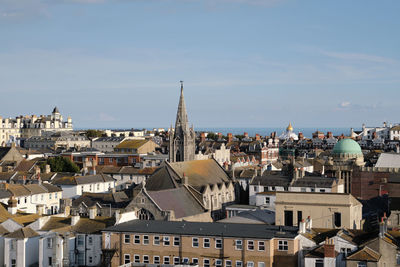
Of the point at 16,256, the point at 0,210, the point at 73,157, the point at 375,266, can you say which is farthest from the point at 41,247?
the point at 73,157

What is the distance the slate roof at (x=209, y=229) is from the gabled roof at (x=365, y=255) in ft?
17.0

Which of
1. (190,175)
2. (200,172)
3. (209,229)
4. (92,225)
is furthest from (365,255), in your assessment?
(200,172)

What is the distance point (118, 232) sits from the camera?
55125 millimetres

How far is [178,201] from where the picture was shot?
7481 centimetres

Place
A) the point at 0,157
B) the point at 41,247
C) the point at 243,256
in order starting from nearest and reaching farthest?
the point at 243,256, the point at 41,247, the point at 0,157

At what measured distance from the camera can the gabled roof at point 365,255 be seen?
4738 cm

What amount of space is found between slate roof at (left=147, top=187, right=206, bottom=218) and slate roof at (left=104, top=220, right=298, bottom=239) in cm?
1104

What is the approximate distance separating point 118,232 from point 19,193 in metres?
35.1

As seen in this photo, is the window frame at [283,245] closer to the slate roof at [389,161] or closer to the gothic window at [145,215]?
the gothic window at [145,215]

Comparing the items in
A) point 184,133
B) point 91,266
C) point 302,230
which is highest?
point 184,133

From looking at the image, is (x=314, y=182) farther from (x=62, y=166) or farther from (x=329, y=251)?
(x=62, y=166)

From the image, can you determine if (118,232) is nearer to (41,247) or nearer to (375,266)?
(41,247)

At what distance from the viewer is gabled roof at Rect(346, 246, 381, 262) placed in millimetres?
47375

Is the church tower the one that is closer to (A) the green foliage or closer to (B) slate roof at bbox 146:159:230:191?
(B) slate roof at bbox 146:159:230:191
